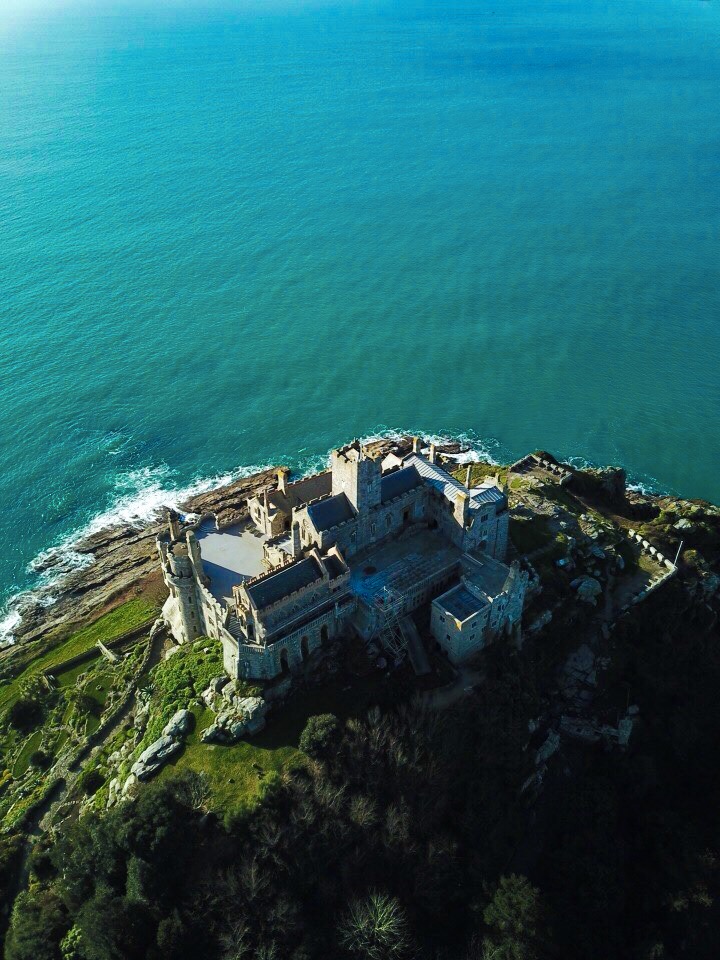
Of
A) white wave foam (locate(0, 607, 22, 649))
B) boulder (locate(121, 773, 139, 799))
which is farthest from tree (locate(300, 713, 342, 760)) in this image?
white wave foam (locate(0, 607, 22, 649))

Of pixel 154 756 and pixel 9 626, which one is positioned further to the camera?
pixel 9 626

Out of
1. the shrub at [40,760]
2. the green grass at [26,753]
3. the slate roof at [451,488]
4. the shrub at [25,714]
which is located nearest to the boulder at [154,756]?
the shrub at [40,760]

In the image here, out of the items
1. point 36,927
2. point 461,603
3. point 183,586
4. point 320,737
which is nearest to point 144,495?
point 183,586

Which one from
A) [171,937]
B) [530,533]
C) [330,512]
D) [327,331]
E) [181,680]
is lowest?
[171,937]

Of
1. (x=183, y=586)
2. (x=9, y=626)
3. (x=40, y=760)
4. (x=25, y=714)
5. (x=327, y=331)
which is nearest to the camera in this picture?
(x=183, y=586)

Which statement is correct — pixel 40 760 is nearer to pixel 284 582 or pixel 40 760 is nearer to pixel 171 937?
pixel 171 937

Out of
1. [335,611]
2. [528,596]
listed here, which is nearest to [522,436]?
[528,596]

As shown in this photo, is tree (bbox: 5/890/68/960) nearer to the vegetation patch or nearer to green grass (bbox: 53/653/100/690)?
the vegetation patch
